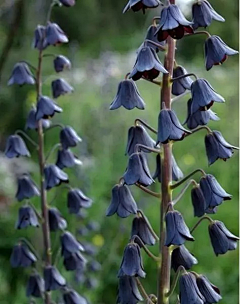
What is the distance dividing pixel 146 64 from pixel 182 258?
0.61m

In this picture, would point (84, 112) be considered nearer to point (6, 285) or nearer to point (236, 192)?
point (236, 192)

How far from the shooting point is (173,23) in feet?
5.49

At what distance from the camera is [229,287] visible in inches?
163

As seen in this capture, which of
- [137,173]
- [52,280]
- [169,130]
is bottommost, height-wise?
[52,280]

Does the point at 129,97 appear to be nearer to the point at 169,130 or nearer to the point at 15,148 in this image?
the point at 169,130

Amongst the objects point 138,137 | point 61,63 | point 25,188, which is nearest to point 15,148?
point 25,188

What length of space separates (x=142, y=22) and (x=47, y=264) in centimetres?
566

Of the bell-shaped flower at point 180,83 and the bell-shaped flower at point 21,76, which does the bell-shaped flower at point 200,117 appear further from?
the bell-shaped flower at point 21,76

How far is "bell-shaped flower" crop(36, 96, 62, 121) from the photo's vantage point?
8.42ft

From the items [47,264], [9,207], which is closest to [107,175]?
[9,207]

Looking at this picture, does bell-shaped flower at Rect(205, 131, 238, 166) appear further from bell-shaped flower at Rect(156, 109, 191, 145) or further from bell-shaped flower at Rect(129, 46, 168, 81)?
bell-shaped flower at Rect(129, 46, 168, 81)

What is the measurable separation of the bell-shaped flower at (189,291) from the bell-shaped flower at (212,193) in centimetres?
22

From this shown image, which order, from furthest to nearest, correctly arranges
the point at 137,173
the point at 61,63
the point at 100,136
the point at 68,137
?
the point at 100,136 < the point at 61,63 < the point at 68,137 < the point at 137,173

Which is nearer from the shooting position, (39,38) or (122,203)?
(122,203)
